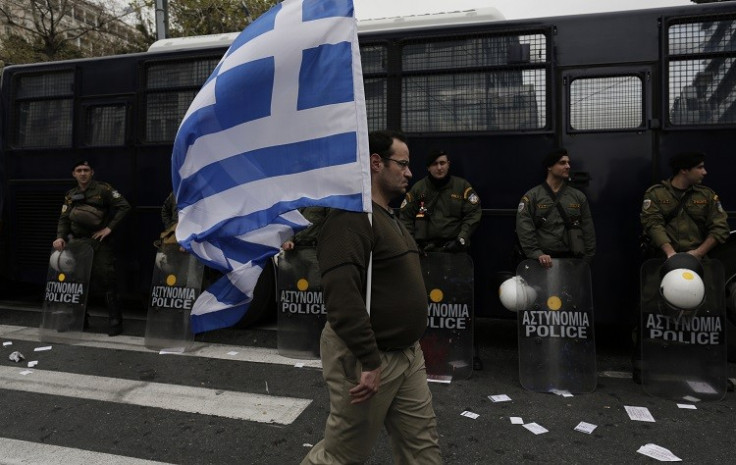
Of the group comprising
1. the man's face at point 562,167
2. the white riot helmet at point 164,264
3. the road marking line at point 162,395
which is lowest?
the road marking line at point 162,395

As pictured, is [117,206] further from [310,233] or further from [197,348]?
[310,233]

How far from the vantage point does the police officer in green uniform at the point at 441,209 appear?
523 centimetres

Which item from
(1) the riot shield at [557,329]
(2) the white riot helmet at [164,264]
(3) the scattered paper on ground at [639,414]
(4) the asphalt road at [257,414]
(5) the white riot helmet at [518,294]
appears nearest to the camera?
(4) the asphalt road at [257,414]

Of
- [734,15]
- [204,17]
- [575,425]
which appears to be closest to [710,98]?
[734,15]

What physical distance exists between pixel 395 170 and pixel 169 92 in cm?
514

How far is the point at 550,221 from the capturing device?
5012 mm

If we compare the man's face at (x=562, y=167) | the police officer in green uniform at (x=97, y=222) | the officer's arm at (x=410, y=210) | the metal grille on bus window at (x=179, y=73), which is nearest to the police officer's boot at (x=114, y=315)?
the police officer in green uniform at (x=97, y=222)

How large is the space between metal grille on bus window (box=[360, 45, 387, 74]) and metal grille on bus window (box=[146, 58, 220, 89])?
185cm

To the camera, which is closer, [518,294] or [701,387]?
[701,387]

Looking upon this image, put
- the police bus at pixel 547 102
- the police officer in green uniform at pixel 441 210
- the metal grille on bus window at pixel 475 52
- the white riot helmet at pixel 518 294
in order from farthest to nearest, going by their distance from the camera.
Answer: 1. the metal grille on bus window at pixel 475 52
2. the police officer in green uniform at pixel 441 210
3. the police bus at pixel 547 102
4. the white riot helmet at pixel 518 294

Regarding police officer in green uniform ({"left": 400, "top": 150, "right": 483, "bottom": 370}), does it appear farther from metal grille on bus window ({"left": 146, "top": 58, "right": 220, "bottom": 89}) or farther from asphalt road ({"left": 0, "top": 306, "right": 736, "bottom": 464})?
metal grille on bus window ({"left": 146, "top": 58, "right": 220, "bottom": 89})

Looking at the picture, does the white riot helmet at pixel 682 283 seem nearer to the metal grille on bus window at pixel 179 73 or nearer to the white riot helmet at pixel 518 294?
the white riot helmet at pixel 518 294

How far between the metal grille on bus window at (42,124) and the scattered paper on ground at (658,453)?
23.7ft

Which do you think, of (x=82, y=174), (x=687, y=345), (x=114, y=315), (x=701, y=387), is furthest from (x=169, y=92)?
(x=701, y=387)
